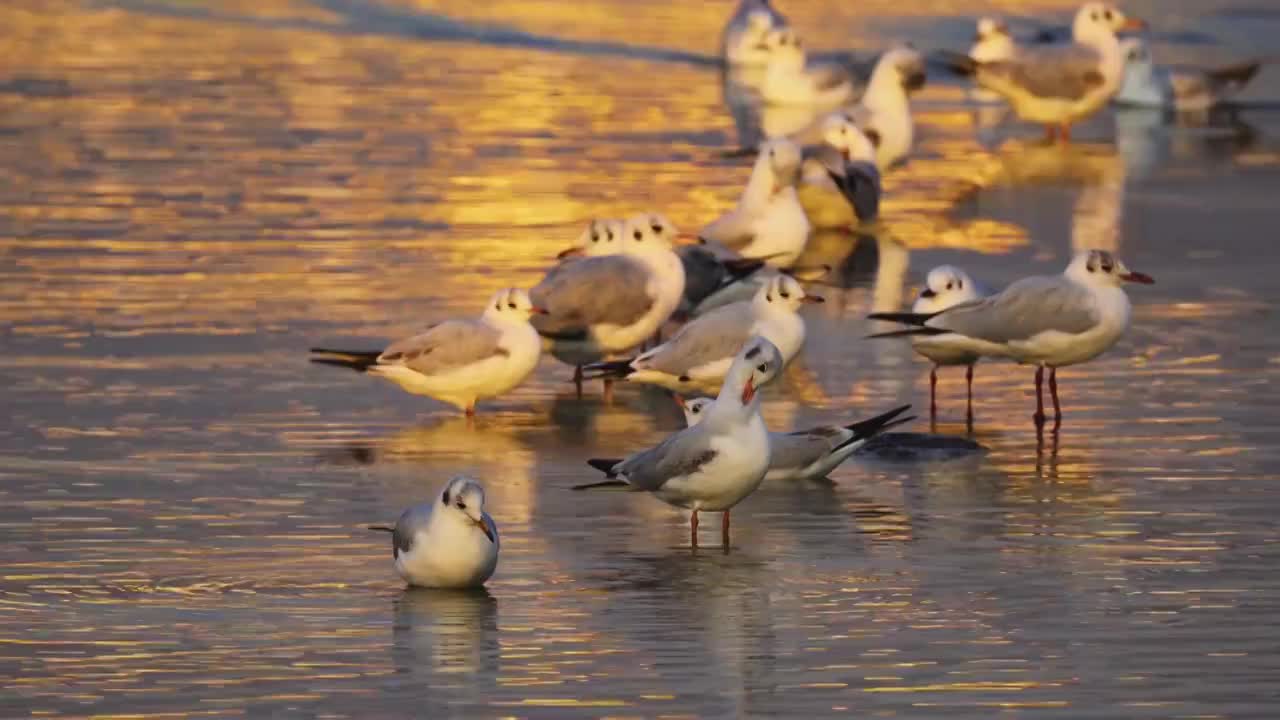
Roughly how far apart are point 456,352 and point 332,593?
3882 millimetres

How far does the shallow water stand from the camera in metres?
10.4

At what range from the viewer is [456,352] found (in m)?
15.3

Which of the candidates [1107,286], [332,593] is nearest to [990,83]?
[1107,286]

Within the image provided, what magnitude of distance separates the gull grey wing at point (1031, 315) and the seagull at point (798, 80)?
16614 millimetres

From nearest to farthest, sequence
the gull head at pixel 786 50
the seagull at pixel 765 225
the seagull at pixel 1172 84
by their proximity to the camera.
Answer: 1. the seagull at pixel 765 225
2. the seagull at pixel 1172 84
3. the gull head at pixel 786 50

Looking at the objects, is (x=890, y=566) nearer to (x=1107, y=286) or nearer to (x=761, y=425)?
(x=761, y=425)

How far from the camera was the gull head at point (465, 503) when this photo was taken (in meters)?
11.2

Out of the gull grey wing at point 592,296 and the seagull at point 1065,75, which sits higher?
the seagull at point 1065,75

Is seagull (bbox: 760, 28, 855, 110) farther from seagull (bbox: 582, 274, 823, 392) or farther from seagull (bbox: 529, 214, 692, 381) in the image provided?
seagull (bbox: 582, 274, 823, 392)

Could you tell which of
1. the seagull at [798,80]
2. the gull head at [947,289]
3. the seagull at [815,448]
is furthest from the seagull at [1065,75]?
the seagull at [815,448]

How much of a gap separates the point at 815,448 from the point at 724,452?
1.35 metres

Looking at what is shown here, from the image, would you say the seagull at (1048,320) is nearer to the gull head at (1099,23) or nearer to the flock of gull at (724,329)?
the flock of gull at (724,329)

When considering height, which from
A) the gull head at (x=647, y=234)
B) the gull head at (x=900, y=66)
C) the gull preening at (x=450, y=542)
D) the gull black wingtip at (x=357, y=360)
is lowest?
the gull preening at (x=450, y=542)

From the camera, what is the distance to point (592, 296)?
16375mm
